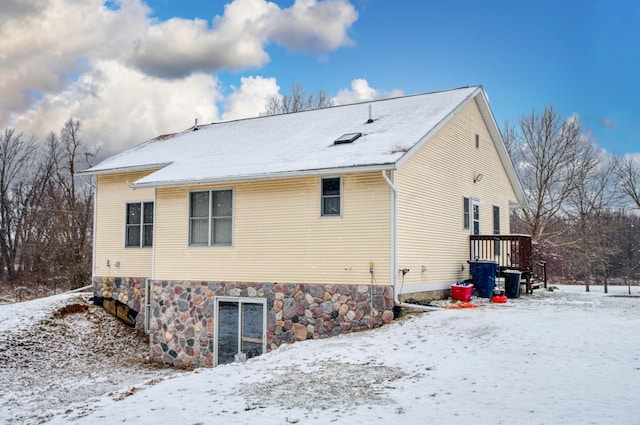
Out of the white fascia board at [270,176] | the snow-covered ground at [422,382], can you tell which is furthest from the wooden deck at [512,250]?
the white fascia board at [270,176]

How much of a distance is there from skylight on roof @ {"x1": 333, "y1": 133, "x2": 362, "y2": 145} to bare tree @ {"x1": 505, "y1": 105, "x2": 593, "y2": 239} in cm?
1746

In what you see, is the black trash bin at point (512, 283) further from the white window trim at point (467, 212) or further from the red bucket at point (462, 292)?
the red bucket at point (462, 292)

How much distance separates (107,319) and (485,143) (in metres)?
12.9

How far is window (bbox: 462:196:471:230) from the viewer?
16.2 m

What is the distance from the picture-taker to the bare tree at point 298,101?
38469 mm

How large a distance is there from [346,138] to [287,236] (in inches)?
113

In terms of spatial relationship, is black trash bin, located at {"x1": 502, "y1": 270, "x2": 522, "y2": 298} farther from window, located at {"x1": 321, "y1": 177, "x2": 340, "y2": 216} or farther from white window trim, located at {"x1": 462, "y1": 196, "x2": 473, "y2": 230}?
window, located at {"x1": 321, "y1": 177, "x2": 340, "y2": 216}

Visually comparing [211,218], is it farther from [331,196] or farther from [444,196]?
[444,196]

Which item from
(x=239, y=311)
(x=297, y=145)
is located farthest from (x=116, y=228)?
(x=297, y=145)

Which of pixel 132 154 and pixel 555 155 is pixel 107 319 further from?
pixel 555 155

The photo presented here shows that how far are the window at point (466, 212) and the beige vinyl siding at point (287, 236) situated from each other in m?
4.75

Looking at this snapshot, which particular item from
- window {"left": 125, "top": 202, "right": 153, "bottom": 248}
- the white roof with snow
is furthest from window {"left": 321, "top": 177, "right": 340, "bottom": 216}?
window {"left": 125, "top": 202, "right": 153, "bottom": 248}

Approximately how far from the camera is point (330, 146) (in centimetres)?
1400

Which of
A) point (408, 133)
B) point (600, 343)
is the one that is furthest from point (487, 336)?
point (408, 133)
